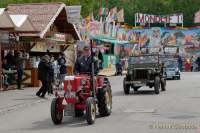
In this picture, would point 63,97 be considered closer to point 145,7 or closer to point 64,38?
point 64,38

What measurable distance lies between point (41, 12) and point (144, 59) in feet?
32.2

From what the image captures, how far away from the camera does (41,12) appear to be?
32.8 meters

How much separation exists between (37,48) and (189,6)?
199 feet

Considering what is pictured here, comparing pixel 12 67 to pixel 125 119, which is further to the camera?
pixel 12 67

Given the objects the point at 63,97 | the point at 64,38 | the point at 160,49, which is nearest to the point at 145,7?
the point at 160,49

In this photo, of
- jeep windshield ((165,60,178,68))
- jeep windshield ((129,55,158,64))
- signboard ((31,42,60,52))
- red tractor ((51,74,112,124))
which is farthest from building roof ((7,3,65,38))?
red tractor ((51,74,112,124))

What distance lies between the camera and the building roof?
30.7m

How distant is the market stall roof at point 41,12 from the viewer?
30.6 metres

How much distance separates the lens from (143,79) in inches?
947

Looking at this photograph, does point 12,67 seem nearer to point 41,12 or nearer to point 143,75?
point 41,12

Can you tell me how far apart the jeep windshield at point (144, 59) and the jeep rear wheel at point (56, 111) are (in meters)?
11.5

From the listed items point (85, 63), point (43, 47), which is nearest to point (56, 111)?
point (85, 63)

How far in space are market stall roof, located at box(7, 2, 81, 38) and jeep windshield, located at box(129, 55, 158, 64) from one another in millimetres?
6278

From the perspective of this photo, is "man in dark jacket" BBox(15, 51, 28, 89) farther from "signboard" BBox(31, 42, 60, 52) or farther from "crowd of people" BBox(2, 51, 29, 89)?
"signboard" BBox(31, 42, 60, 52)
